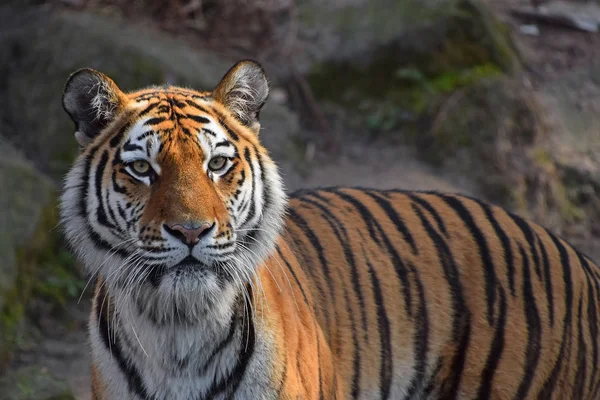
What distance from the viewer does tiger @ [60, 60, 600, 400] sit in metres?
2.52

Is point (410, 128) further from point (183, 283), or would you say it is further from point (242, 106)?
point (183, 283)

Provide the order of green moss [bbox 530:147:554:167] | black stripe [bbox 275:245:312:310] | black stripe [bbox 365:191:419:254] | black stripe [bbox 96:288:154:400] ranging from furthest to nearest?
green moss [bbox 530:147:554:167]
black stripe [bbox 365:191:419:254]
black stripe [bbox 275:245:312:310]
black stripe [bbox 96:288:154:400]

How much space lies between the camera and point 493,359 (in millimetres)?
3080

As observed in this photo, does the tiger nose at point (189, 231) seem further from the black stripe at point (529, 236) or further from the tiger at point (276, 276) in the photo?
the black stripe at point (529, 236)

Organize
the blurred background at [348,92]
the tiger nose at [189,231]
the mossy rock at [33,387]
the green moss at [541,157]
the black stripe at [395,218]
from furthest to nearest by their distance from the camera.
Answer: the green moss at [541,157]
the blurred background at [348,92]
the mossy rock at [33,387]
the black stripe at [395,218]
the tiger nose at [189,231]

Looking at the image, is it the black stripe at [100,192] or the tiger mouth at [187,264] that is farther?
the black stripe at [100,192]

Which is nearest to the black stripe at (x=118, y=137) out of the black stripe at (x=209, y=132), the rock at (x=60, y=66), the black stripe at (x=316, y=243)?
the black stripe at (x=209, y=132)

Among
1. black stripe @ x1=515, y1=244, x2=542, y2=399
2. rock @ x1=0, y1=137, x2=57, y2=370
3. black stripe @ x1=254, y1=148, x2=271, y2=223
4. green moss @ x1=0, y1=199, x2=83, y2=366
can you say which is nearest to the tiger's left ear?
black stripe @ x1=254, y1=148, x2=271, y2=223

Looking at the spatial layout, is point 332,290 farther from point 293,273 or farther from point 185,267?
point 185,267

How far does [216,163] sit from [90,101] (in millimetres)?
421

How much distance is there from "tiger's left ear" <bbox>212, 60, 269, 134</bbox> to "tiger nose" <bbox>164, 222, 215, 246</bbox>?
1.69ft

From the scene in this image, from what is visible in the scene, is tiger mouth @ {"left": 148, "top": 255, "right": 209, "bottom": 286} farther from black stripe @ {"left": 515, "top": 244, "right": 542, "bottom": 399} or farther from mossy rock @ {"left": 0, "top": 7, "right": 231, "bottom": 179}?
mossy rock @ {"left": 0, "top": 7, "right": 231, "bottom": 179}

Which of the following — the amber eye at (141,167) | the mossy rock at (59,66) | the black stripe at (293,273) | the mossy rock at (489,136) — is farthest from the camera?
the mossy rock at (489,136)

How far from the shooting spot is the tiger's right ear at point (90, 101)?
8.64ft
